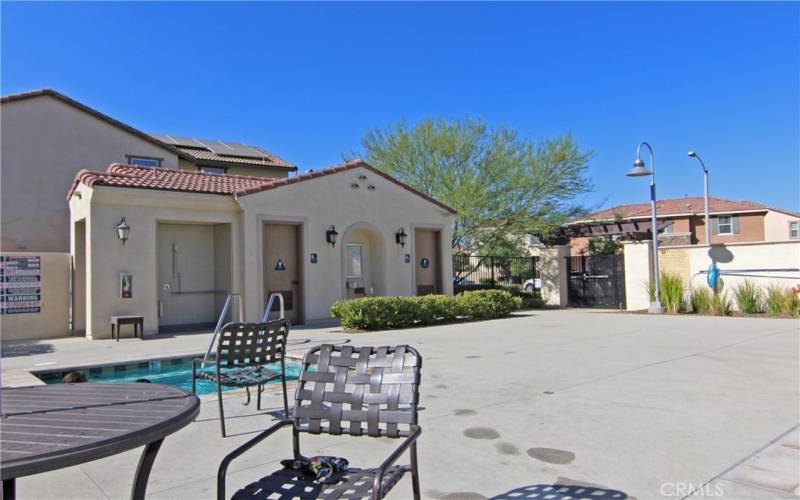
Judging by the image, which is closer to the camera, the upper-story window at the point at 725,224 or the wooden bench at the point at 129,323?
the wooden bench at the point at 129,323

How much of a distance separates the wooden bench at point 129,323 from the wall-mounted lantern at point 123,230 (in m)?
1.85

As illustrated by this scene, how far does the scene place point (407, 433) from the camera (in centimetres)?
284

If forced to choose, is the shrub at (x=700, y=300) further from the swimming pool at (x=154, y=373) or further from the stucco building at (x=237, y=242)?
the swimming pool at (x=154, y=373)

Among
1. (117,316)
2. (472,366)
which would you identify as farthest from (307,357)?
(117,316)

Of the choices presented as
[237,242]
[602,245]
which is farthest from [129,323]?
[602,245]

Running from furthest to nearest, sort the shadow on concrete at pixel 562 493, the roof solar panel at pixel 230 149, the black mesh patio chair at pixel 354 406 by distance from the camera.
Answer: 1. the roof solar panel at pixel 230 149
2. the shadow on concrete at pixel 562 493
3. the black mesh patio chair at pixel 354 406

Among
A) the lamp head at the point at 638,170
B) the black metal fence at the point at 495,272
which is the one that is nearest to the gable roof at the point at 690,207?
the black metal fence at the point at 495,272

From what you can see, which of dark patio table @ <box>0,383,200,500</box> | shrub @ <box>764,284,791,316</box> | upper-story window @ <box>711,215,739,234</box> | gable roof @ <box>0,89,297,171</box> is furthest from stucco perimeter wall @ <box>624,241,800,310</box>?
upper-story window @ <box>711,215,739,234</box>

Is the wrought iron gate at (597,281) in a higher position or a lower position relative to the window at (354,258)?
lower

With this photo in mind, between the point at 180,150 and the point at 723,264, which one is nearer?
the point at 723,264

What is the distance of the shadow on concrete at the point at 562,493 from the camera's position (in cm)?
351

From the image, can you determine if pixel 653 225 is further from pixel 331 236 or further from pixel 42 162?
pixel 42 162

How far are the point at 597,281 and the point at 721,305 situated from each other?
5276 millimetres

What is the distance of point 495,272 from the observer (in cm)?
2455
